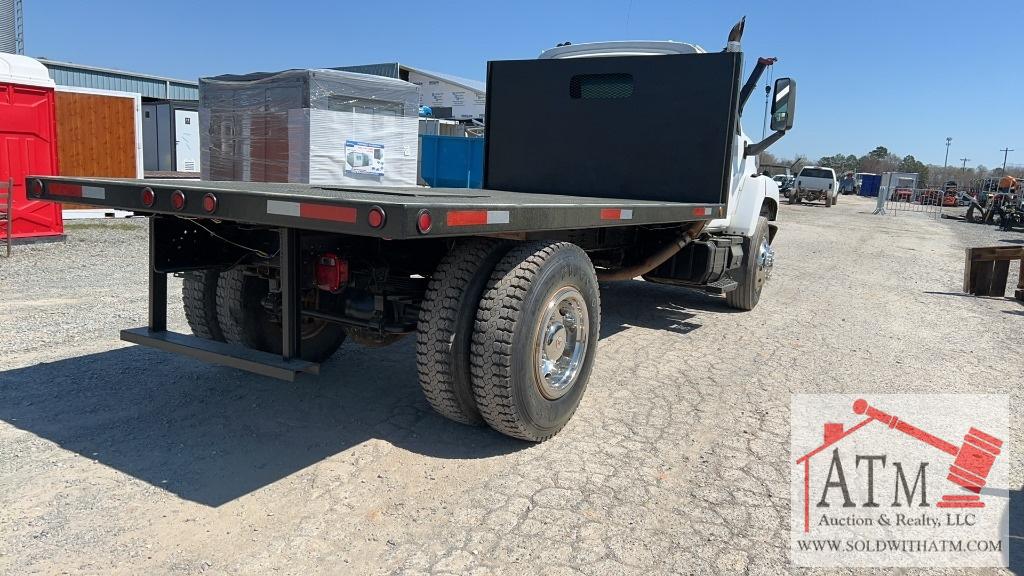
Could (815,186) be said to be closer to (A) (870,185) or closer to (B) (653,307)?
(A) (870,185)

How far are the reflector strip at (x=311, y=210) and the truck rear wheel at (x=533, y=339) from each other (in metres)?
1.00

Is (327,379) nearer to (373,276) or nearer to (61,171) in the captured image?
(373,276)

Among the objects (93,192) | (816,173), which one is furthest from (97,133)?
(816,173)

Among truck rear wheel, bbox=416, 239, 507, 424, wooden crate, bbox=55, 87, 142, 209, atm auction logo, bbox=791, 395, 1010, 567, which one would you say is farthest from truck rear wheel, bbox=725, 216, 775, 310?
wooden crate, bbox=55, 87, 142, 209

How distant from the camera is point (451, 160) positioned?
74.9ft

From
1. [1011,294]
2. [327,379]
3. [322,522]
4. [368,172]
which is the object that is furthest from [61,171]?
[1011,294]

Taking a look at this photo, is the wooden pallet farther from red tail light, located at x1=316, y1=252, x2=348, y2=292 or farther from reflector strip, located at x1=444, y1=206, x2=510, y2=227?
red tail light, located at x1=316, y1=252, x2=348, y2=292

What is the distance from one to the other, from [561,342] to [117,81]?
37502 mm

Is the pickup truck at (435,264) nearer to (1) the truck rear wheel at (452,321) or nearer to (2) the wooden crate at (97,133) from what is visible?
(1) the truck rear wheel at (452,321)

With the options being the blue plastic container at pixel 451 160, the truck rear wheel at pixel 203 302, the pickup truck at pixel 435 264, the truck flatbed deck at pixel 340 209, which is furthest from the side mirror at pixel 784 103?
the blue plastic container at pixel 451 160

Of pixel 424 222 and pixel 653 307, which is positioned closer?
pixel 424 222

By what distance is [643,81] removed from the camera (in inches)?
248

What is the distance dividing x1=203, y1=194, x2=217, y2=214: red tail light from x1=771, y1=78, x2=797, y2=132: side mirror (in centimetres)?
494

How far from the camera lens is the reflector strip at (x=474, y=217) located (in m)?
2.80
